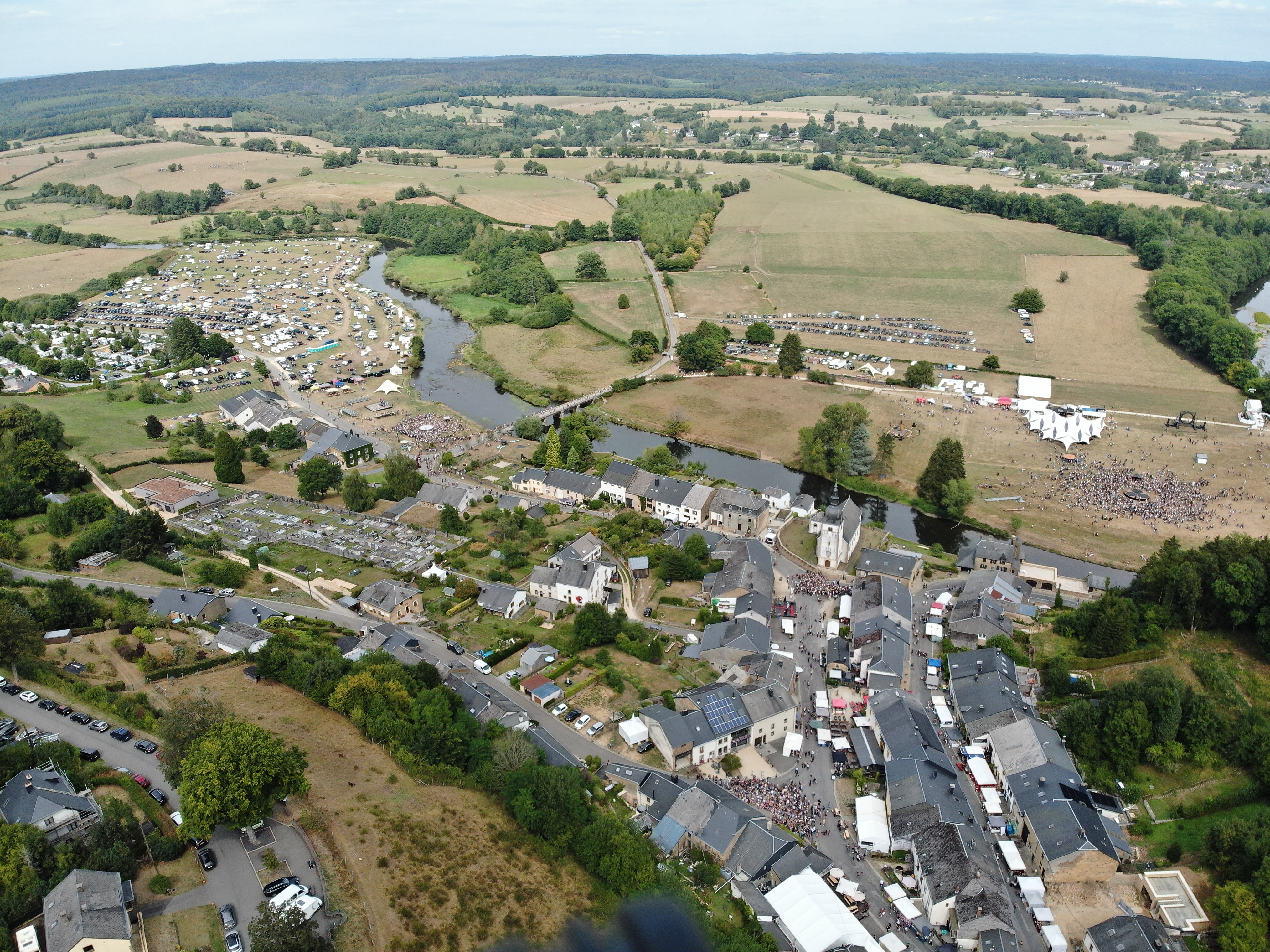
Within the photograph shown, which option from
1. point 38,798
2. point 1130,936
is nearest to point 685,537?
point 1130,936

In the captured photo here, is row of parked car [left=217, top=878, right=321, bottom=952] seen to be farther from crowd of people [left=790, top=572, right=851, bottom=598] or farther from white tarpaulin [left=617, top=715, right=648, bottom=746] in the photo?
crowd of people [left=790, top=572, right=851, bottom=598]

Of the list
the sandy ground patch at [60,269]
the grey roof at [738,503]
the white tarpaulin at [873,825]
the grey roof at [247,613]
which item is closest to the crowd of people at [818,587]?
the grey roof at [738,503]

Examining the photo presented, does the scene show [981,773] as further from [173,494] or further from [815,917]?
[173,494]

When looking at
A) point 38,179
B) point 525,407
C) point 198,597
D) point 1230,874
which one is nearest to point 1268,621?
point 1230,874

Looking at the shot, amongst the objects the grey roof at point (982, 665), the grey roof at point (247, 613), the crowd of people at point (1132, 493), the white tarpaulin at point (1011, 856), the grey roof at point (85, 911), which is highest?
the grey roof at point (85, 911)

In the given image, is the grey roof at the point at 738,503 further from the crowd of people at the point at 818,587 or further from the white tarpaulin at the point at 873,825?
the white tarpaulin at the point at 873,825

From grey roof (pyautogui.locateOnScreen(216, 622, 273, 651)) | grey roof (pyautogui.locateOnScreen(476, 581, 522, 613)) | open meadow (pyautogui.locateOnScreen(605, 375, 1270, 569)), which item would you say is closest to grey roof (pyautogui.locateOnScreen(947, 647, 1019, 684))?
open meadow (pyautogui.locateOnScreen(605, 375, 1270, 569))
